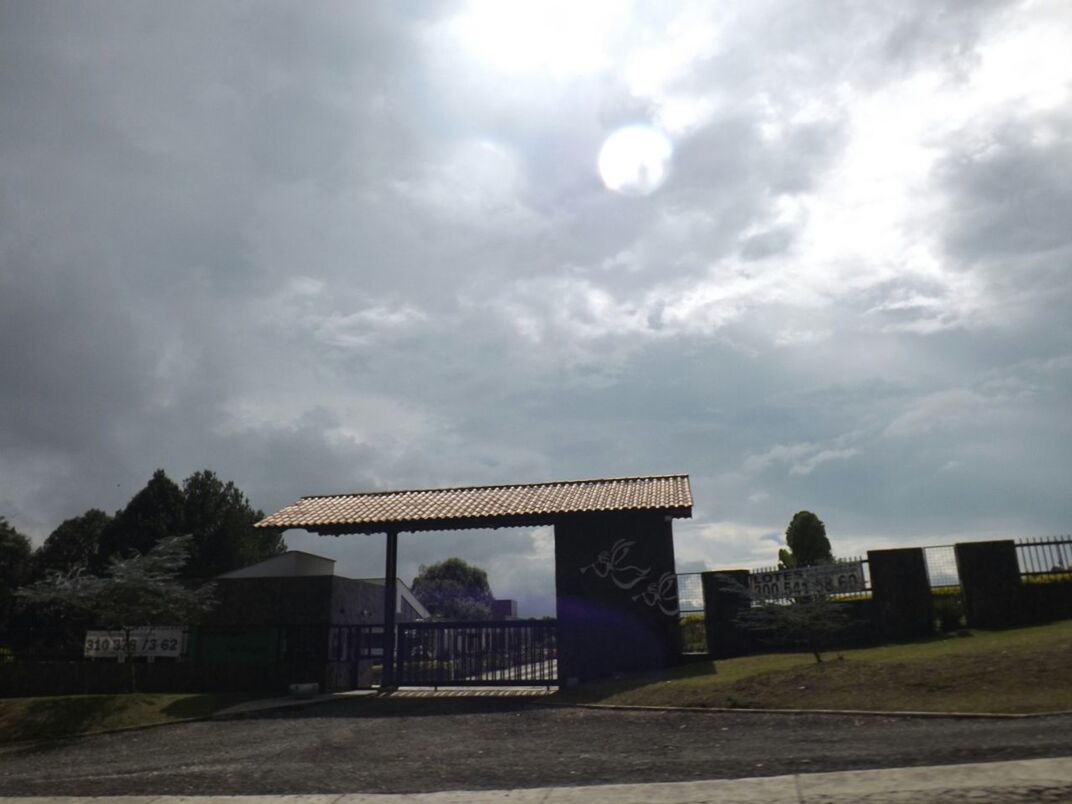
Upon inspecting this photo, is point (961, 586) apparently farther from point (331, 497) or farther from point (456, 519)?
point (331, 497)

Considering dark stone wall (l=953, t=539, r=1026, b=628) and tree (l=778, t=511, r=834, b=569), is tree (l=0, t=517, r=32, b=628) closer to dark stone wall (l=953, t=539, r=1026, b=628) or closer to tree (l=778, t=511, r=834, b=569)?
tree (l=778, t=511, r=834, b=569)

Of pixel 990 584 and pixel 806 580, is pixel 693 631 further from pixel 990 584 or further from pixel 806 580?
pixel 990 584

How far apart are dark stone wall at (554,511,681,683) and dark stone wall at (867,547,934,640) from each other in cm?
510

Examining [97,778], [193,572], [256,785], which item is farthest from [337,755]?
[193,572]

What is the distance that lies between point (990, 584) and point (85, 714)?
69.4 ft

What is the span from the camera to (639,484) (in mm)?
25141

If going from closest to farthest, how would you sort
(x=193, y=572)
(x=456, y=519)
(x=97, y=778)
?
(x=97, y=778) < (x=456, y=519) < (x=193, y=572)

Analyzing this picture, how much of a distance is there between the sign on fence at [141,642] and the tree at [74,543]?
141ft

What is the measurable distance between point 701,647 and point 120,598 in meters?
16.7

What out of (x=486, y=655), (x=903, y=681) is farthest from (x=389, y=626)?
(x=903, y=681)

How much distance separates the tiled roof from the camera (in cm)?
2248

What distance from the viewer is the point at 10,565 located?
5444 centimetres

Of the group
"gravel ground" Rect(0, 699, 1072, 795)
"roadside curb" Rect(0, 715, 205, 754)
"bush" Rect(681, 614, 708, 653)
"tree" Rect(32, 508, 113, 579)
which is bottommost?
"roadside curb" Rect(0, 715, 205, 754)

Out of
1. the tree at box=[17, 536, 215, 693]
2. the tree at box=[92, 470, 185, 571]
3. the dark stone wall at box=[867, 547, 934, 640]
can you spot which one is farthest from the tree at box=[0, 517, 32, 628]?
the dark stone wall at box=[867, 547, 934, 640]
